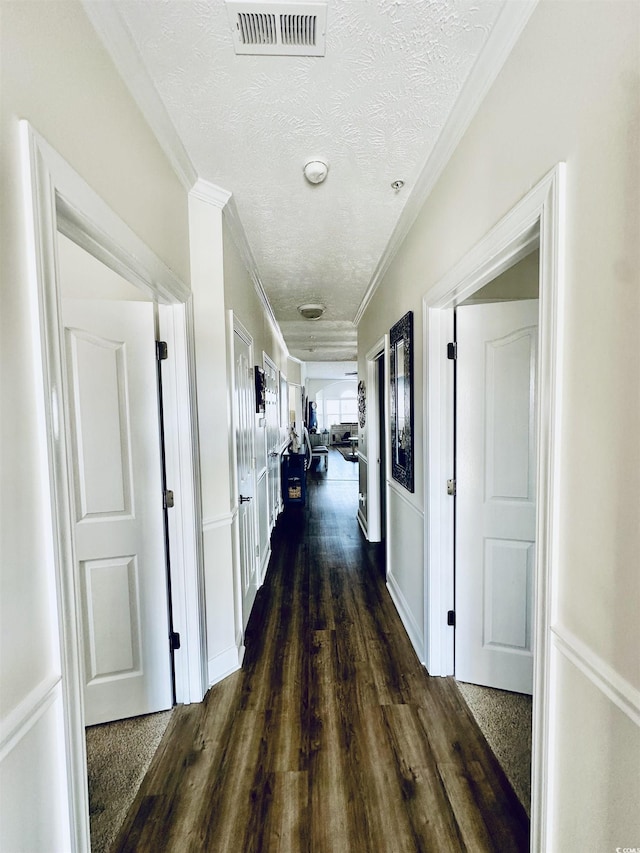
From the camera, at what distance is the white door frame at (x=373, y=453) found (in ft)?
13.4

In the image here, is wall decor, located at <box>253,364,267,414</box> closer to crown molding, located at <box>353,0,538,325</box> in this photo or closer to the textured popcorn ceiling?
the textured popcorn ceiling

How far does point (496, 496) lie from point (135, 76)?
7.52ft

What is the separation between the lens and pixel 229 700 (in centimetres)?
201

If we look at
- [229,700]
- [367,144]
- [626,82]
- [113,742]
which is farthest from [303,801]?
[367,144]

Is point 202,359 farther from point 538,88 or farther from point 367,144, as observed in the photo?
point 538,88

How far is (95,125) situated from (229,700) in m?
2.48

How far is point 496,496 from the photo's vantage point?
6.58ft

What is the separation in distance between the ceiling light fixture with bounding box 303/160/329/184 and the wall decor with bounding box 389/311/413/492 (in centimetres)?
89

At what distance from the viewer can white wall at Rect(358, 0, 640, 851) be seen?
2.61 ft

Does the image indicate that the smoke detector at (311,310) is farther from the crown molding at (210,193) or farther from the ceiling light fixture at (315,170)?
the ceiling light fixture at (315,170)

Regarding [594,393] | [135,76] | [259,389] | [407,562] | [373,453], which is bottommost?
[407,562]

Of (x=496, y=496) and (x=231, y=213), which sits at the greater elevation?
(x=231, y=213)

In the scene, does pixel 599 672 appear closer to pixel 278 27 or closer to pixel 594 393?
pixel 594 393

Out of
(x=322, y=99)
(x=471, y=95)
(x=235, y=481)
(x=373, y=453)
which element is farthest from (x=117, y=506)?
(x=373, y=453)
